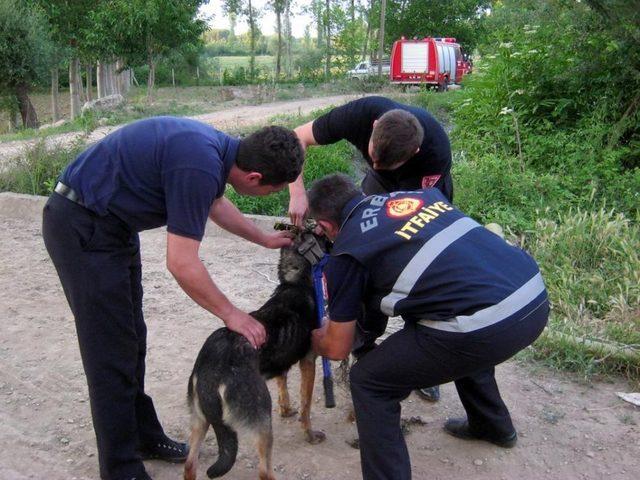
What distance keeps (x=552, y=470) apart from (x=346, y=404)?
1.33 m

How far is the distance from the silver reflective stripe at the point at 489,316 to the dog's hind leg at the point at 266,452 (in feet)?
3.28

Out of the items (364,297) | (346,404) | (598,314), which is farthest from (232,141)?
(598,314)

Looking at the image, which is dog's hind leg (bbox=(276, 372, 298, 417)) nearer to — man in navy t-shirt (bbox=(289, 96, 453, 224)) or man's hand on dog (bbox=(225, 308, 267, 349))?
man's hand on dog (bbox=(225, 308, 267, 349))

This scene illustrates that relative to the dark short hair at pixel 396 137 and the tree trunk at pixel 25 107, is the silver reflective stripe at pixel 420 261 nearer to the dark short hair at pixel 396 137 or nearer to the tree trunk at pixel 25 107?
the dark short hair at pixel 396 137

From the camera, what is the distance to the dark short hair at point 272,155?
278 cm

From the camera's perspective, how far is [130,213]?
283 cm

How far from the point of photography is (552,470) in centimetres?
351

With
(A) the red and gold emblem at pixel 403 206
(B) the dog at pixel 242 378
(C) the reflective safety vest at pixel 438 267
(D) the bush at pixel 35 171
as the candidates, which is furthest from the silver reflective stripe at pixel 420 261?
(D) the bush at pixel 35 171

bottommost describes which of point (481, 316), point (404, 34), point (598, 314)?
point (598, 314)

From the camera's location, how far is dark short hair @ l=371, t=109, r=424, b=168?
143 inches

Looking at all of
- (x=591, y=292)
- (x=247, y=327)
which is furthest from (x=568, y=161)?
(x=247, y=327)

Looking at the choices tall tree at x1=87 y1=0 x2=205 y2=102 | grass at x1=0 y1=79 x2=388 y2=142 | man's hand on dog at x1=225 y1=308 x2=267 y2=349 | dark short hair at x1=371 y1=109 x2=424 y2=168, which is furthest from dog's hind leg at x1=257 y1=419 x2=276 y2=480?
tall tree at x1=87 y1=0 x2=205 y2=102

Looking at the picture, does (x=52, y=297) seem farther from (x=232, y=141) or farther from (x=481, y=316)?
(x=481, y=316)

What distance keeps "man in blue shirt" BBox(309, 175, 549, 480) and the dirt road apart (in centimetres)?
80
